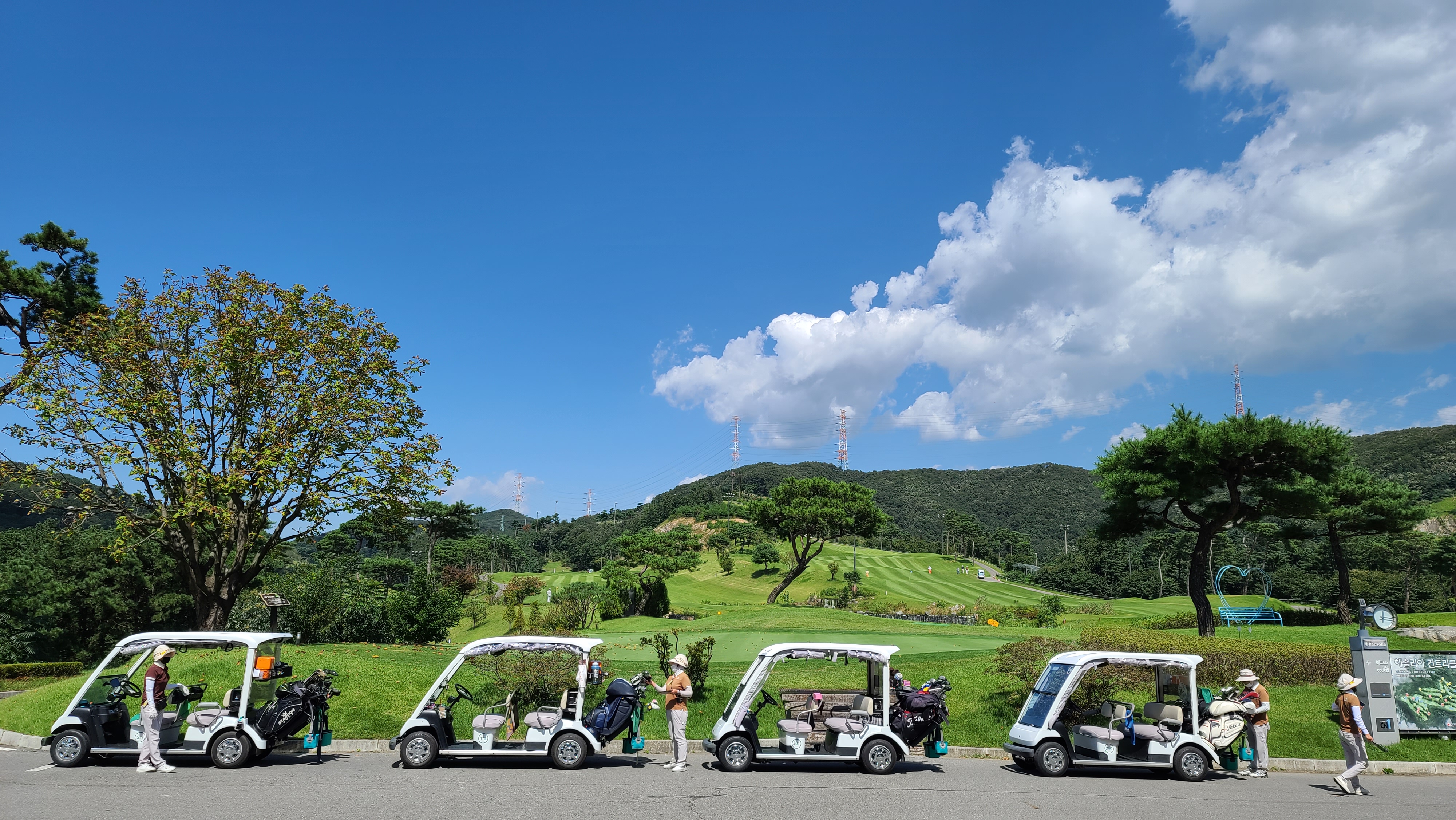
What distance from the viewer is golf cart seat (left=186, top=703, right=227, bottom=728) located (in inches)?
426

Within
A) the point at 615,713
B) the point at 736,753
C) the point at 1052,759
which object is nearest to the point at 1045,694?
the point at 1052,759

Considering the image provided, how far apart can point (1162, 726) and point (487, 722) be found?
31.9 feet

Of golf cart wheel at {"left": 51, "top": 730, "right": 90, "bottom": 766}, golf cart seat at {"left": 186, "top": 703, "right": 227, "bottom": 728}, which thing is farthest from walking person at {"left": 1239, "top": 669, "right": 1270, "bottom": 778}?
golf cart wheel at {"left": 51, "top": 730, "right": 90, "bottom": 766}

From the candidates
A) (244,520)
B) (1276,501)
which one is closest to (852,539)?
(1276,501)

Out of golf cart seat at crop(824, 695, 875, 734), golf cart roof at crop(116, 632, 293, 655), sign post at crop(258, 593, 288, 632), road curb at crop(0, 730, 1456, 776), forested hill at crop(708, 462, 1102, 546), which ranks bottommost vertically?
road curb at crop(0, 730, 1456, 776)

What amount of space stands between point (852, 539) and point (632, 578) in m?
83.9

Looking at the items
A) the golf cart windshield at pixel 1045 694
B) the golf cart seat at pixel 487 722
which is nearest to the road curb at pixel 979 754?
the golf cart windshield at pixel 1045 694

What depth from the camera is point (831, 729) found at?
11.1 meters

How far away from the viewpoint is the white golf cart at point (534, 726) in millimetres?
10766

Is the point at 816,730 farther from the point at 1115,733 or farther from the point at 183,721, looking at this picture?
the point at 183,721

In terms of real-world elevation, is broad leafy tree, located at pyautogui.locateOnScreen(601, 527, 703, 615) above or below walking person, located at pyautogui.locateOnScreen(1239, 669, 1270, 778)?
above

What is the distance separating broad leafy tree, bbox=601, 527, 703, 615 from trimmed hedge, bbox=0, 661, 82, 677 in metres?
24.2

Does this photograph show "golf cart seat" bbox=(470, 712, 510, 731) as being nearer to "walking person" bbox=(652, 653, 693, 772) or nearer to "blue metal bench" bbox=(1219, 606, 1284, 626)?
"walking person" bbox=(652, 653, 693, 772)

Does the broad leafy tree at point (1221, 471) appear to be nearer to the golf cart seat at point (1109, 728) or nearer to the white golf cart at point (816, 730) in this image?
the golf cart seat at point (1109, 728)
